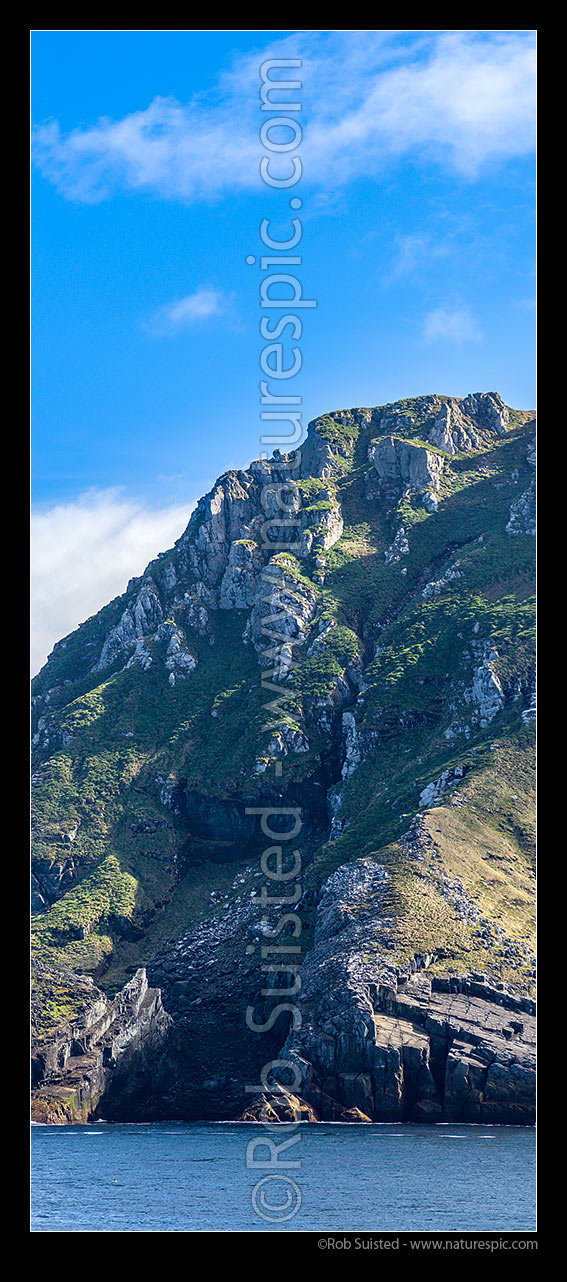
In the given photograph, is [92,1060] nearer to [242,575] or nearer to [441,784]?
[441,784]

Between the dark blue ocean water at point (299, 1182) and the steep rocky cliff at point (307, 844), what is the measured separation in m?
10.1

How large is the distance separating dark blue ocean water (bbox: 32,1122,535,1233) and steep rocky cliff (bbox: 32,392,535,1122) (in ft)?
33.2

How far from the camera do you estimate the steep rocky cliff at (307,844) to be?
108000 mm

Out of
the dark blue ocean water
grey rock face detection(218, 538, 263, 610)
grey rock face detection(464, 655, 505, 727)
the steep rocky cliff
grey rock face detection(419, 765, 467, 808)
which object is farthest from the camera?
grey rock face detection(218, 538, 263, 610)

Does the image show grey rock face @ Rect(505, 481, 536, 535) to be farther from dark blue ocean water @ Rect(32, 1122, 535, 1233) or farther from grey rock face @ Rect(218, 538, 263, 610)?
dark blue ocean water @ Rect(32, 1122, 535, 1233)

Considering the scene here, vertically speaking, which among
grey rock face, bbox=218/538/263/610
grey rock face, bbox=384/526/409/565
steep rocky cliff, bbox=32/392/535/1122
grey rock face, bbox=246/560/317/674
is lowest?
steep rocky cliff, bbox=32/392/535/1122

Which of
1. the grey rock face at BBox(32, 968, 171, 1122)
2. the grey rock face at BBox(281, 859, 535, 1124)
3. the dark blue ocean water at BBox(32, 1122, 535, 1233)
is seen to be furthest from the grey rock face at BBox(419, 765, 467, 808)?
the dark blue ocean water at BBox(32, 1122, 535, 1233)

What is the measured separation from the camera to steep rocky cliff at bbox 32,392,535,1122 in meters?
108

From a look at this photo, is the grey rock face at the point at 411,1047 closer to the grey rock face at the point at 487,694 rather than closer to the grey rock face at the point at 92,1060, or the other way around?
the grey rock face at the point at 92,1060

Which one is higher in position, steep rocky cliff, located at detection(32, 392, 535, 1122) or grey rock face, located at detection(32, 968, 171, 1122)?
steep rocky cliff, located at detection(32, 392, 535, 1122)

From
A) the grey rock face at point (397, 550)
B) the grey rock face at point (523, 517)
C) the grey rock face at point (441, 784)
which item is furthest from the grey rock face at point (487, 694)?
the grey rock face at point (397, 550)
